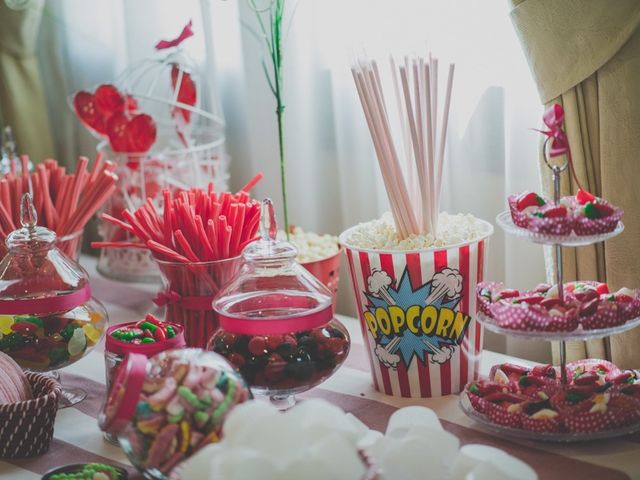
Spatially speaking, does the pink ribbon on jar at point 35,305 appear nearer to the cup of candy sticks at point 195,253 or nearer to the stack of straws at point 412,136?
the cup of candy sticks at point 195,253

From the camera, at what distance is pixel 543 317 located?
0.97 m

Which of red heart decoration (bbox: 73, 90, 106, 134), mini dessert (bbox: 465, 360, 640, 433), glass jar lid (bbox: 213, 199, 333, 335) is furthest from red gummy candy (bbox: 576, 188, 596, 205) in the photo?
red heart decoration (bbox: 73, 90, 106, 134)

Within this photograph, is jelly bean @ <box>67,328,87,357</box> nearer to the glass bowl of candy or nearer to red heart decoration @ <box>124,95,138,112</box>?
the glass bowl of candy

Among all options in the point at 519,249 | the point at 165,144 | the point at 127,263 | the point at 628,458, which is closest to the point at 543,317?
the point at 628,458

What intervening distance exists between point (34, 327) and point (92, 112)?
0.59 m

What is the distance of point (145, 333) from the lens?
1.10 meters

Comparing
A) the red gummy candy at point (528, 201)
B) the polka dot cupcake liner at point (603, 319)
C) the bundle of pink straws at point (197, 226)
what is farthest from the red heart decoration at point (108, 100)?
the polka dot cupcake liner at point (603, 319)

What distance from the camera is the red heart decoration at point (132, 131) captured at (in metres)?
1.61

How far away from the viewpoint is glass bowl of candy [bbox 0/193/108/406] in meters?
1.17

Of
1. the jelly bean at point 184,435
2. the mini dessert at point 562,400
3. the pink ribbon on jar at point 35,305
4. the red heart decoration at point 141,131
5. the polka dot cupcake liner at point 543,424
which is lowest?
the polka dot cupcake liner at point 543,424

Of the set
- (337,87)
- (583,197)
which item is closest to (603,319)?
(583,197)

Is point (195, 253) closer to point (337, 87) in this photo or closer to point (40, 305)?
point (40, 305)

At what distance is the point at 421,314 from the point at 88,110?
32.6 inches

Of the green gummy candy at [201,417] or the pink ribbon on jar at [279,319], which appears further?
the pink ribbon on jar at [279,319]
